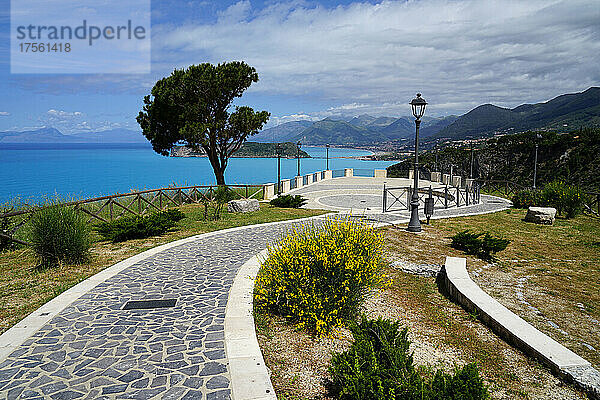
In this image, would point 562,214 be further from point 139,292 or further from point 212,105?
point 212,105

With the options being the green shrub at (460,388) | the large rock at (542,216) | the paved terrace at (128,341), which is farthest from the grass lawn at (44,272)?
the large rock at (542,216)

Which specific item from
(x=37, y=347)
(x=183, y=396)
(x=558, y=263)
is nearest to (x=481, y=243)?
(x=558, y=263)

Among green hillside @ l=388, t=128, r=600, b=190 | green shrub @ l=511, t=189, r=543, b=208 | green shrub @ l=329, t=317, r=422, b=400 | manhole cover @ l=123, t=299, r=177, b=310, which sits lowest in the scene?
manhole cover @ l=123, t=299, r=177, b=310

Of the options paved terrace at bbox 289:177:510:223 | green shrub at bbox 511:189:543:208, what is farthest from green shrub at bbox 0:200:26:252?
green shrub at bbox 511:189:543:208

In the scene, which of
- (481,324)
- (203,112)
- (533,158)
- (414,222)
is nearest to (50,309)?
(481,324)

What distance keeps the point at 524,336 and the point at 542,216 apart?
1063 cm

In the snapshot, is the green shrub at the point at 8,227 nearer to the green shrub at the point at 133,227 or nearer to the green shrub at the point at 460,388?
the green shrub at the point at 133,227

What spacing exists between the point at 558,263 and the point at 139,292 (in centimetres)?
901

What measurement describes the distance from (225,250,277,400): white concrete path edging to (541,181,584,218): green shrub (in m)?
14.2

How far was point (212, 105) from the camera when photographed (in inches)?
1004

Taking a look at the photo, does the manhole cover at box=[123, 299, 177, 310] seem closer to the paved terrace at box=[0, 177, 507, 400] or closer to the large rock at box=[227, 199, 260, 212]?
the paved terrace at box=[0, 177, 507, 400]

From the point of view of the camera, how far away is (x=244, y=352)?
4.21m

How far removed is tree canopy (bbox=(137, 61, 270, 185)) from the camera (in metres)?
24.3

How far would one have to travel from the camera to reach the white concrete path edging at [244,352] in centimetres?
351
